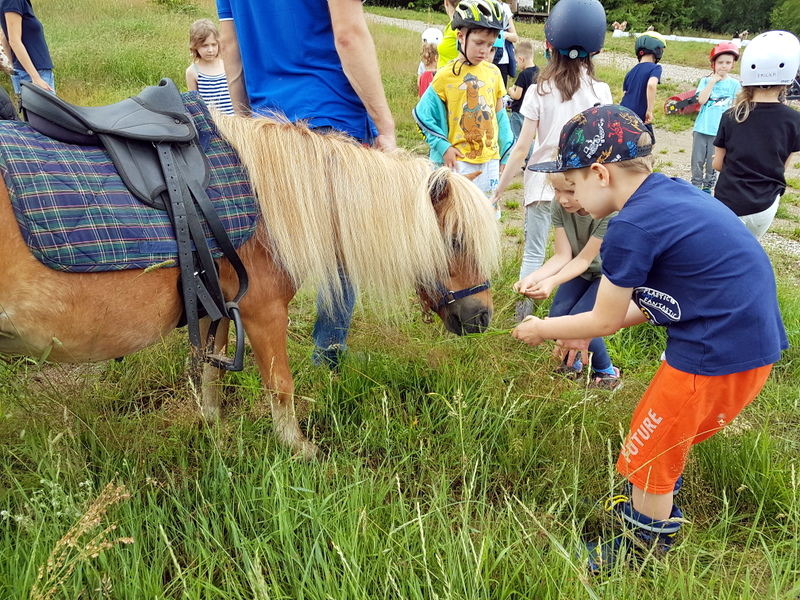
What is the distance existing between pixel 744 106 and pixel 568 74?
131 centimetres

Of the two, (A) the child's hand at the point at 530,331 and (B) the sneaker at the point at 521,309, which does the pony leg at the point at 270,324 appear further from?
(B) the sneaker at the point at 521,309

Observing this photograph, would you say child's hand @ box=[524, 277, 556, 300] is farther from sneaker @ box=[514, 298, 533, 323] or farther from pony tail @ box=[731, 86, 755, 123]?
pony tail @ box=[731, 86, 755, 123]

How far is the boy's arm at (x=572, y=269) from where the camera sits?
2.51 meters

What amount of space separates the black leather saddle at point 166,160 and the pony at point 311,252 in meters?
0.09

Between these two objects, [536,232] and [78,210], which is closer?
[78,210]

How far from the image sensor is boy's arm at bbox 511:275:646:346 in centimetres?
185

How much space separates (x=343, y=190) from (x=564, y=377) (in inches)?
Answer: 61.6

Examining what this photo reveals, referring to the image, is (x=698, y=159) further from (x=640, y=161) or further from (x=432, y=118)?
(x=640, y=161)

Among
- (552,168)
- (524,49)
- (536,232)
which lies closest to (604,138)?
(552,168)

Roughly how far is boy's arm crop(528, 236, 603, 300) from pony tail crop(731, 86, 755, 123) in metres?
1.83

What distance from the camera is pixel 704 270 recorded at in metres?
1.75

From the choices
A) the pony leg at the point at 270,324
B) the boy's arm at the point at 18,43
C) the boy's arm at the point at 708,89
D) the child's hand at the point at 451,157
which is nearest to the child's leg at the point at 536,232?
the child's hand at the point at 451,157

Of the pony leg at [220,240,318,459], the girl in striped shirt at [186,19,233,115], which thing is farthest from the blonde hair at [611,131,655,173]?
the girl in striped shirt at [186,19,233,115]

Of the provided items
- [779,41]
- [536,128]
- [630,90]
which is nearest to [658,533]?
[536,128]
